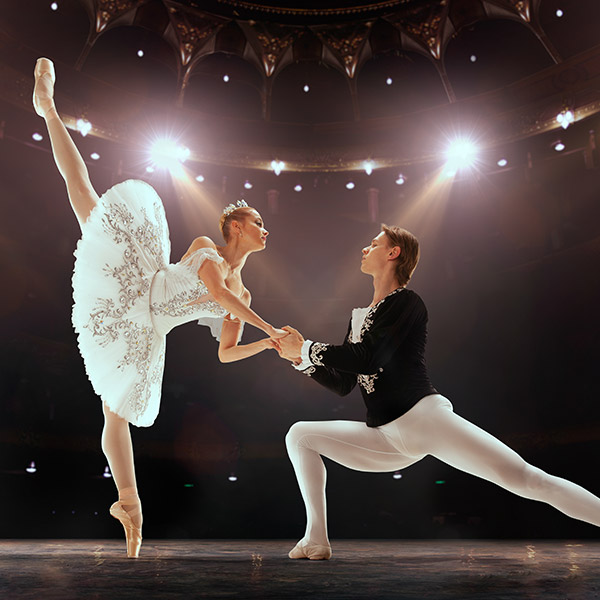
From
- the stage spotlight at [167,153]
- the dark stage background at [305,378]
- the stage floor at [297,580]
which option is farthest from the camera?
the stage spotlight at [167,153]

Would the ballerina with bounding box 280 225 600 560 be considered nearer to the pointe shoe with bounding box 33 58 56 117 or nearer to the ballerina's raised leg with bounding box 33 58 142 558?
the ballerina's raised leg with bounding box 33 58 142 558

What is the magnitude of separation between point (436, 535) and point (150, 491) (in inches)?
139

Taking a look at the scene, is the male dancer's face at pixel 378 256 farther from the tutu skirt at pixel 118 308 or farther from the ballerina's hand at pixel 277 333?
the tutu skirt at pixel 118 308

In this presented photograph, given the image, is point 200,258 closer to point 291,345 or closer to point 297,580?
point 291,345

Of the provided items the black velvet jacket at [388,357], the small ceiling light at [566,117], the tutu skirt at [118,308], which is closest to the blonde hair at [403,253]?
the black velvet jacket at [388,357]

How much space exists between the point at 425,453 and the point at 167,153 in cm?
687

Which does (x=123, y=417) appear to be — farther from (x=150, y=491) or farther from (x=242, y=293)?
(x=150, y=491)

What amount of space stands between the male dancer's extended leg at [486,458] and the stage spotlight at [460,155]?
6777 mm

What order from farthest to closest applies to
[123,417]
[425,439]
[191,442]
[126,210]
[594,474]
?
[191,442] < [594,474] < [126,210] < [123,417] < [425,439]

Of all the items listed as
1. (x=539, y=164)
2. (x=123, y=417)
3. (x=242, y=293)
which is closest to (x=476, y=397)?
(x=539, y=164)

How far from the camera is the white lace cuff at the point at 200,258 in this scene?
2.77 metres

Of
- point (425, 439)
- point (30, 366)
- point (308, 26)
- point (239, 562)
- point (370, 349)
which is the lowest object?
point (239, 562)

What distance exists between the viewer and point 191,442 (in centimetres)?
762

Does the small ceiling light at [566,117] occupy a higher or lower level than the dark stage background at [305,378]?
higher
